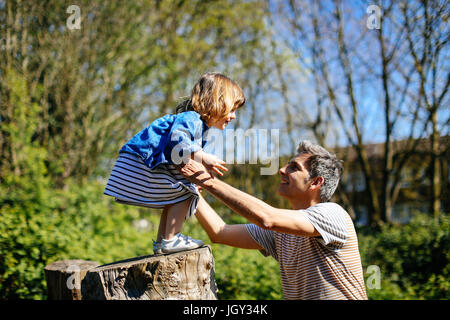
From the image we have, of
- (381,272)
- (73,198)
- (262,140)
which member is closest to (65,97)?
(73,198)

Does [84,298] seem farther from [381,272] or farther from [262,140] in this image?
[262,140]

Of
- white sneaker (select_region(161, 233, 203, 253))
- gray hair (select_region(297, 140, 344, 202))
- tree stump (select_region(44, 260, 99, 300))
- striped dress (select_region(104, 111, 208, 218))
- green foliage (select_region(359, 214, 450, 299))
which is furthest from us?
green foliage (select_region(359, 214, 450, 299))

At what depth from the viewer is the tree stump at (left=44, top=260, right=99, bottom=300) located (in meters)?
3.54

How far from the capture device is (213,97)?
Answer: 8.66 feet

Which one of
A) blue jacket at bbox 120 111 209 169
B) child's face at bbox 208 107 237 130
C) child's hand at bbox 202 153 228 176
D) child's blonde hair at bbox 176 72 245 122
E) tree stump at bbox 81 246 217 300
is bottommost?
tree stump at bbox 81 246 217 300

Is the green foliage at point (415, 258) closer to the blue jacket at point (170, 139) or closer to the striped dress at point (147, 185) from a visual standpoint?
the striped dress at point (147, 185)

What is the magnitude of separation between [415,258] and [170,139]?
6.62 meters

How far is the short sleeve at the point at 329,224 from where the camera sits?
8.34 feet

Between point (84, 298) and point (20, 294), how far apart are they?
2950 millimetres

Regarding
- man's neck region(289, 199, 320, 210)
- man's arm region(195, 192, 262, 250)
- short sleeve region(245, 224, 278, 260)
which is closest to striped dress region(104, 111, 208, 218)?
man's arm region(195, 192, 262, 250)

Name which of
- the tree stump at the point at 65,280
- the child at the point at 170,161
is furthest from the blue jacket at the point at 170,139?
the tree stump at the point at 65,280

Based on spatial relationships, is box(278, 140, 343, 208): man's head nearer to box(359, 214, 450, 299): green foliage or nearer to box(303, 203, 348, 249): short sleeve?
box(303, 203, 348, 249): short sleeve

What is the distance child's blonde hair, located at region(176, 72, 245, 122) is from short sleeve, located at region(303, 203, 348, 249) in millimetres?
868

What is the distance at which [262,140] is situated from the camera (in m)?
13.7
